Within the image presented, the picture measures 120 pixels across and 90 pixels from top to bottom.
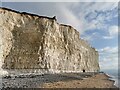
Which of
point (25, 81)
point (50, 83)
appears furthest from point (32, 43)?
point (50, 83)

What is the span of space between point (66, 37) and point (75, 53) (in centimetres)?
750

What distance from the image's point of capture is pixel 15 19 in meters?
36.0

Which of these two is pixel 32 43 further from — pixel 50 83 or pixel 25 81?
pixel 50 83

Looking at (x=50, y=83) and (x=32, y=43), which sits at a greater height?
(x=32, y=43)

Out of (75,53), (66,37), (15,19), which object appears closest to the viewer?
(15,19)

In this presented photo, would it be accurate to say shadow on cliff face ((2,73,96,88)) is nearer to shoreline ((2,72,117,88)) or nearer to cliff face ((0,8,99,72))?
shoreline ((2,72,117,88))

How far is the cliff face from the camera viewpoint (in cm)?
3259

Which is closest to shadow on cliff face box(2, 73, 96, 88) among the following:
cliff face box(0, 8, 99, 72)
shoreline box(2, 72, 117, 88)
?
shoreline box(2, 72, 117, 88)

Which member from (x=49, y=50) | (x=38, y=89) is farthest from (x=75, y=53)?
(x=38, y=89)

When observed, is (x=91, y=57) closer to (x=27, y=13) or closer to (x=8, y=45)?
(x=27, y=13)

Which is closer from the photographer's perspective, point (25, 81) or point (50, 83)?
point (50, 83)

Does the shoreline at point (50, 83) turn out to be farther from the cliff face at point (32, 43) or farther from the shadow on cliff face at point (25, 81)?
the cliff face at point (32, 43)

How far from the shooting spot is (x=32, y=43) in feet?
121

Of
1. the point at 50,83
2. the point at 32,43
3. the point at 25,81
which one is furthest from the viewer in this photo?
the point at 32,43
